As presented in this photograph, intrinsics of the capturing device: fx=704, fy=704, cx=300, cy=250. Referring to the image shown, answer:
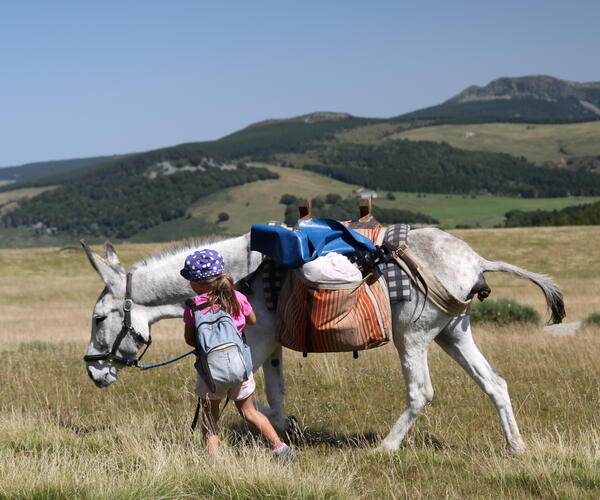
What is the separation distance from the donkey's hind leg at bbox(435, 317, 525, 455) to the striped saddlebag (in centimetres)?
78

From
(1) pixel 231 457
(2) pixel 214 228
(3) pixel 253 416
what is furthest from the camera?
(2) pixel 214 228

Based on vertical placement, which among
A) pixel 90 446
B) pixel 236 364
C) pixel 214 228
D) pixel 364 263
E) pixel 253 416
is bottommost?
pixel 214 228

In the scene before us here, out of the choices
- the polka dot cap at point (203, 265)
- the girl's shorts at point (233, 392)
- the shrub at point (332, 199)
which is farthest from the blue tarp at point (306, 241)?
the shrub at point (332, 199)

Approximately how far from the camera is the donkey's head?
621 cm

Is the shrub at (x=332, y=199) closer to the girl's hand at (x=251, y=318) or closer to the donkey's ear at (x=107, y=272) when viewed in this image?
the donkey's ear at (x=107, y=272)

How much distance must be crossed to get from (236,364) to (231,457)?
0.63 m

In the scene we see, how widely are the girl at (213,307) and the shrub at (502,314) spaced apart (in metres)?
13.5

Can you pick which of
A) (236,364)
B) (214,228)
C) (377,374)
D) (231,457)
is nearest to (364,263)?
(236,364)

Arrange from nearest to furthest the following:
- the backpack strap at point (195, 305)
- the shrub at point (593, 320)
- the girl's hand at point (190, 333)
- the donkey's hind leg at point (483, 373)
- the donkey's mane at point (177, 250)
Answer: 1. the backpack strap at point (195, 305)
2. the girl's hand at point (190, 333)
3. the donkey's hind leg at point (483, 373)
4. the donkey's mane at point (177, 250)
5. the shrub at point (593, 320)

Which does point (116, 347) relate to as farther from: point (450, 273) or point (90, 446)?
point (450, 273)

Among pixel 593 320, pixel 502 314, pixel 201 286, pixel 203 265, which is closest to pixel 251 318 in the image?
pixel 201 286

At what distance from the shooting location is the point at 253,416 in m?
5.22

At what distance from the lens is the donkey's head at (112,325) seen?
621cm

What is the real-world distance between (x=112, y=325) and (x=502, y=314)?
1412 cm
